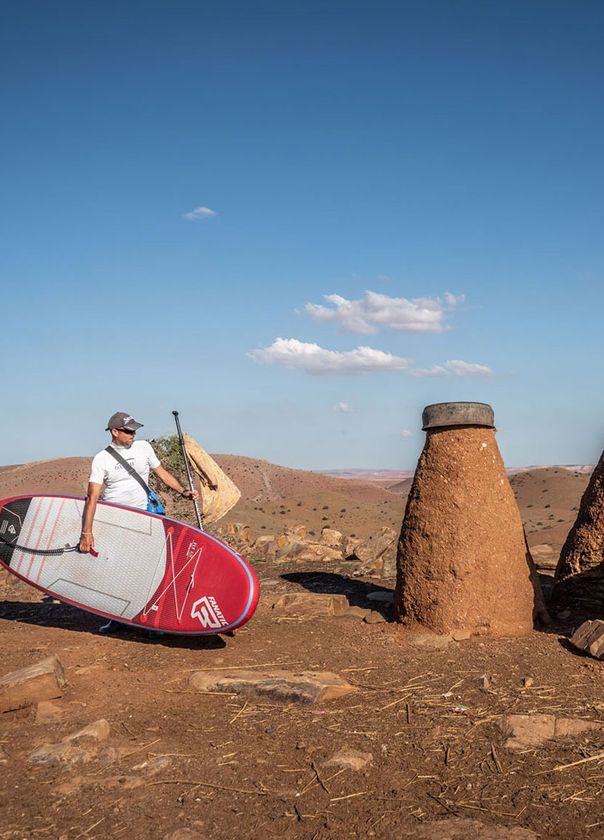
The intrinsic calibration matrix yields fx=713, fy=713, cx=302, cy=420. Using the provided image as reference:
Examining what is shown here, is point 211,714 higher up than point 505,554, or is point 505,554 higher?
point 505,554

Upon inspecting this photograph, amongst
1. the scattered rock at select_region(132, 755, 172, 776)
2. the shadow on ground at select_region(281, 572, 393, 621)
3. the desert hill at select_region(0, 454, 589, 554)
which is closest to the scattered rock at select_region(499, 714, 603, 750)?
the scattered rock at select_region(132, 755, 172, 776)

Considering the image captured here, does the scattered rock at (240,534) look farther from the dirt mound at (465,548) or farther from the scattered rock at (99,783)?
the scattered rock at (99,783)

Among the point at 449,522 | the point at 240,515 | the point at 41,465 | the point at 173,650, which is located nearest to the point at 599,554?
the point at 449,522

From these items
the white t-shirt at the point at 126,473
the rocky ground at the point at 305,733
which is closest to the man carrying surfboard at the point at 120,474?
the white t-shirt at the point at 126,473

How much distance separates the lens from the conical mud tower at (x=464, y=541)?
629cm

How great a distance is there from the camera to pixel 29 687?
502 centimetres

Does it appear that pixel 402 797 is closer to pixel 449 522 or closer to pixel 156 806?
pixel 156 806

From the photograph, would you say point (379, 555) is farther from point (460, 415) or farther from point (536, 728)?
point (536, 728)

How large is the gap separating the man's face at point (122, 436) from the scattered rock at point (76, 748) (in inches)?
112

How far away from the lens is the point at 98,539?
698 centimetres

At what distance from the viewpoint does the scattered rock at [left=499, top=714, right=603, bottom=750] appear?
4141 millimetres

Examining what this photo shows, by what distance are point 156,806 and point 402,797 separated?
1.22 meters

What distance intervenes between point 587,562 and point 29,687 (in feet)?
16.9

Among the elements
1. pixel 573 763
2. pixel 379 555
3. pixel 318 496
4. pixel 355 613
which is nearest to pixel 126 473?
pixel 355 613
